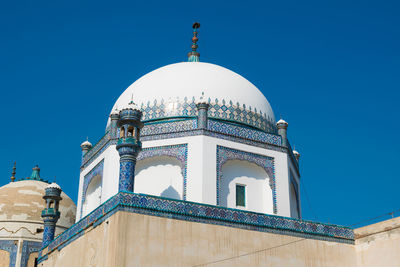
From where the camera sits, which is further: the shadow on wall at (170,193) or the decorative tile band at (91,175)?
the decorative tile band at (91,175)

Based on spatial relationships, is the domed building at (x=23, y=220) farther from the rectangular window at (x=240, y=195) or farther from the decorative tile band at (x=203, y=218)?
the rectangular window at (x=240, y=195)

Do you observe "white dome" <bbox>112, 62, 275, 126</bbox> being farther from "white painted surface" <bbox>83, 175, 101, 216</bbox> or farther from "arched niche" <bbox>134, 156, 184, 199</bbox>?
"white painted surface" <bbox>83, 175, 101, 216</bbox>

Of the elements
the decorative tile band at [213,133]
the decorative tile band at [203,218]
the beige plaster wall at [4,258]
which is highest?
the decorative tile band at [213,133]

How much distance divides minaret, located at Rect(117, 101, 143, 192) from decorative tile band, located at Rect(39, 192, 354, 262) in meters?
0.35

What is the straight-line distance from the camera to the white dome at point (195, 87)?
14.5 meters

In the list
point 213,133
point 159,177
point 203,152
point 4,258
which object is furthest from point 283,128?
point 4,258

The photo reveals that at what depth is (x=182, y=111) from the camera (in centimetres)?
1412

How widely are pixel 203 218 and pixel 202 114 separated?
302 cm

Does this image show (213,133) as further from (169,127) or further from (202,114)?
(169,127)

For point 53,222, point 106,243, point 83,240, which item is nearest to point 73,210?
point 53,222

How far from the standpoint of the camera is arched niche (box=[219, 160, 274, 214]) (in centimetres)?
1313

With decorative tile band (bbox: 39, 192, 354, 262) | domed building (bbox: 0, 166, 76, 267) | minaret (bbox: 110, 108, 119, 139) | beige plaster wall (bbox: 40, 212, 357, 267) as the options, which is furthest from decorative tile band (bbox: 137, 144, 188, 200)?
domed building (bbox: 0, 166, 76, 267)

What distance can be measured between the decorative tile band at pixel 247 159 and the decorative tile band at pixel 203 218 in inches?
48.5

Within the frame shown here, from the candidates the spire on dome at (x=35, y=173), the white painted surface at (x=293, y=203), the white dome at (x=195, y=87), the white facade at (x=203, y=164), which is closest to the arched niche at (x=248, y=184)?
the white facade at (x=203, y=164)
